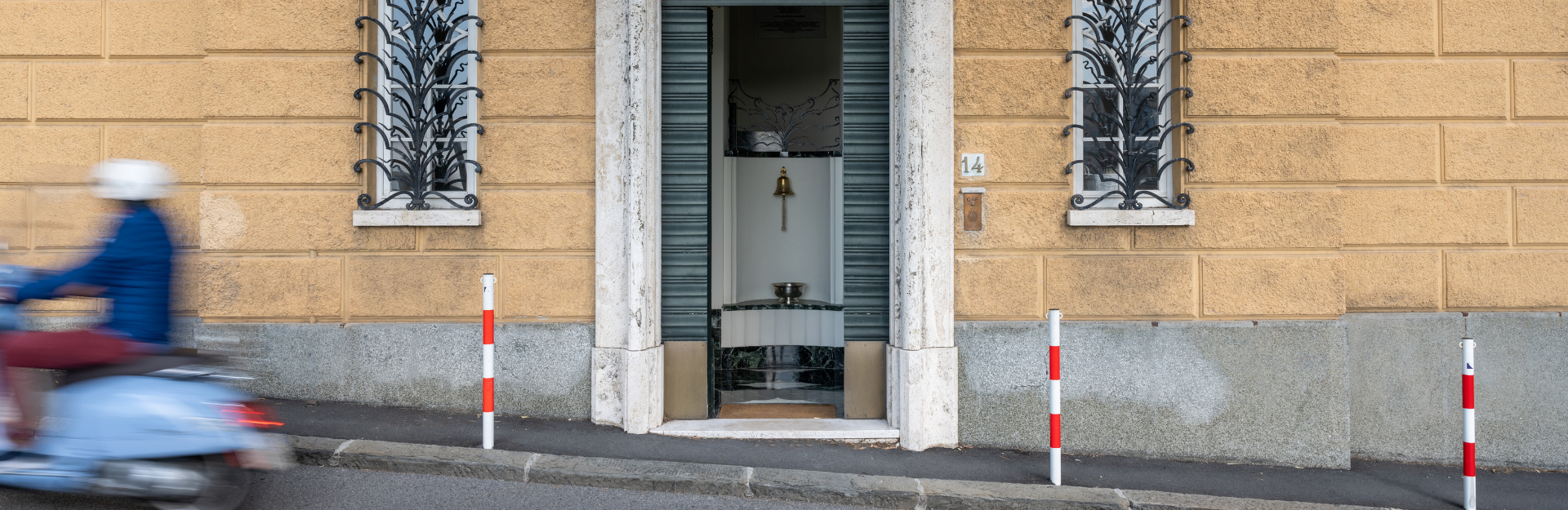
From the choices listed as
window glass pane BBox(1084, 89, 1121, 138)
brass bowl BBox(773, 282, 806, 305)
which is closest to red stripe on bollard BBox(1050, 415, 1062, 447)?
window glass pane BBox(1084, 89, 1121, 138)

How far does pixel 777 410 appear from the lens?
19.3 ft

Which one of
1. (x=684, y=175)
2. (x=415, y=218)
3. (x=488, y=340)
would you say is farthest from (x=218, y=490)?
(x=684, y=175)

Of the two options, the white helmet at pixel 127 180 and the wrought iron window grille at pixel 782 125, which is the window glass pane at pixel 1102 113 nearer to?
the wrought iron window grille at pixel 782 125

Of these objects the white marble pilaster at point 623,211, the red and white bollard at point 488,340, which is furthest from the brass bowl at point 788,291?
the red and white bollard at point 488,340

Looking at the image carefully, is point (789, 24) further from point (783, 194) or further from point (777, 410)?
point (777, 410)

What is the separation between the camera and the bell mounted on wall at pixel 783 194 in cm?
808

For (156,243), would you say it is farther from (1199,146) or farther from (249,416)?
(1199,146)

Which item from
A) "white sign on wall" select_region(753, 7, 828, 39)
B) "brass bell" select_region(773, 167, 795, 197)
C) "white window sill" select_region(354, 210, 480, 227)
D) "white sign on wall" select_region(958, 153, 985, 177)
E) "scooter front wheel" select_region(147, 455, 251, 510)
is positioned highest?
"white sign on wall" select_region(753, 7, 828, 39)

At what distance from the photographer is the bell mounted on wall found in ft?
26.5

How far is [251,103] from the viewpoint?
514 centimetres

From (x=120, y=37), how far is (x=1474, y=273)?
29.1 feet

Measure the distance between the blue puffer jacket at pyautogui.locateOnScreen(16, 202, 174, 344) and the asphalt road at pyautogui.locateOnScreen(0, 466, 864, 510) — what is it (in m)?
0.84

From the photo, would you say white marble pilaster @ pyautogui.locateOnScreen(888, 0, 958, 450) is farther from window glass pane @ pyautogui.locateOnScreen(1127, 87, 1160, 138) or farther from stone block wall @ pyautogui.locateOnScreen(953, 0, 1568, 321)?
window glass pane @ pyautogui.locateOnScreen(1127, 87, 1160, 138)

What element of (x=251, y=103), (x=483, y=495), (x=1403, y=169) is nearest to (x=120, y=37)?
(x=251, y=103)
